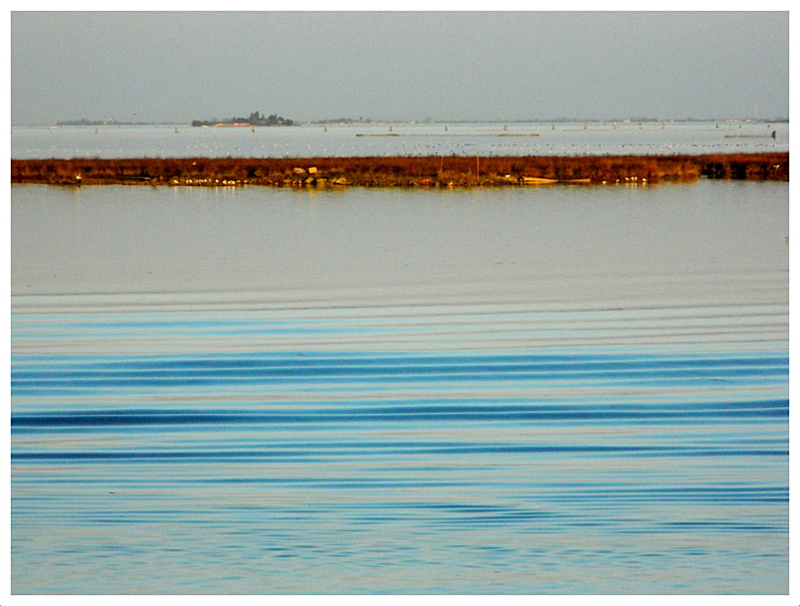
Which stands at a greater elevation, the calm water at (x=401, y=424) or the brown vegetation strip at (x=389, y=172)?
the brown vegetation strip at (x=389, y=172)

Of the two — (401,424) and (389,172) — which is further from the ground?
(389,172)

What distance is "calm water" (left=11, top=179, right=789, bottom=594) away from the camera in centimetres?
569

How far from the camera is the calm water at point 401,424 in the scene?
5.69 m

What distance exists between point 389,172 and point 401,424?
115ft

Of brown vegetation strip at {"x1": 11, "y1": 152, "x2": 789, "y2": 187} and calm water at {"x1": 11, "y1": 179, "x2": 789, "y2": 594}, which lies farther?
brown vegetation strip at {"x1": 11, "y1": 152, "x2": 789, "y2": 187}

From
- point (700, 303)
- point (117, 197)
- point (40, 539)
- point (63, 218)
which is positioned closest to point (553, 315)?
point (700, 303)

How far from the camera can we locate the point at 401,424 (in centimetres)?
841

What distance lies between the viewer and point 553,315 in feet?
41.6

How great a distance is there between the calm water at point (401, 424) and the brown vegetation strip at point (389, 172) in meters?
21.4

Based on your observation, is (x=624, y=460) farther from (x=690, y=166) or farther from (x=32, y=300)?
(x=690, y=166)

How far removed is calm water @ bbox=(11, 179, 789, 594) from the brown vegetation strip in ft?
70.2

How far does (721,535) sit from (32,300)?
10281 millimetres

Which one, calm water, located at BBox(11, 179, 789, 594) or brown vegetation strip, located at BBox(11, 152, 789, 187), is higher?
brown vegetation strip, located at BBox(11, 152, 789, 187)

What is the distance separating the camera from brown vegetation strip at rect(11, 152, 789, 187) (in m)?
39.7
